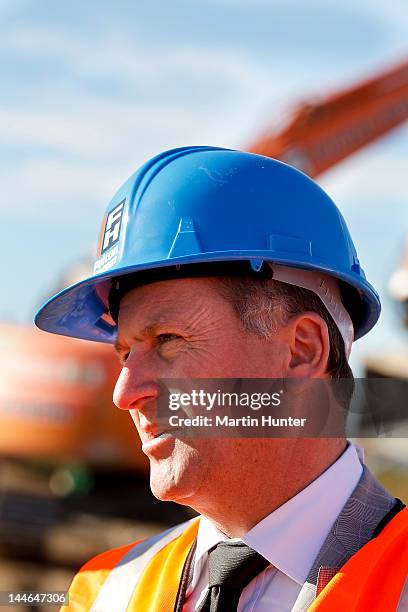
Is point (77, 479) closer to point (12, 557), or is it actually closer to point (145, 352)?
point (12, 557)

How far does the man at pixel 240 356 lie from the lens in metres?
2.18

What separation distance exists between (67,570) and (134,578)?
7.25 m

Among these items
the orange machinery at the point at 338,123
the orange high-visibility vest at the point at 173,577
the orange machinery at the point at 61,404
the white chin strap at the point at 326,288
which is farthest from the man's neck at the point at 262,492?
the orange machinery at the point at 338,123

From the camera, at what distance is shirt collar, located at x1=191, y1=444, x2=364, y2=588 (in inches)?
84.8

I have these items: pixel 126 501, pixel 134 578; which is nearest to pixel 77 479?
pixel 126 501

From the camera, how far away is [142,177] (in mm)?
2502

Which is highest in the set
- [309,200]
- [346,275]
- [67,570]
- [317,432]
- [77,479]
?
[309,200]

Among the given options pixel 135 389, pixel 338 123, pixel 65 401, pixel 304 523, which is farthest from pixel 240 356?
pixel 338 123

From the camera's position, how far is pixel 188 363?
2252 millimetres

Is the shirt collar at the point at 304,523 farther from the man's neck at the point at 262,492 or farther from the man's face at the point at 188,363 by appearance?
the man's face at the point at 188,363

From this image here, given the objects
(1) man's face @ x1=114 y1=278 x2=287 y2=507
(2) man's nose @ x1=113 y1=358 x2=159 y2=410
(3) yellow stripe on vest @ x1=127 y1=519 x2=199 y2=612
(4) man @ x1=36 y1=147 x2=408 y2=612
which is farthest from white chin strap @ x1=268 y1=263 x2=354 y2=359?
(3) yellow stripe on vest @ x1=127 y1=519 x2=199 y2=612

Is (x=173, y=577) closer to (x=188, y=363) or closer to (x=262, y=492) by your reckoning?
(x=262, y=492)

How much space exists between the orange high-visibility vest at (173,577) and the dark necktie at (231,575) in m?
0.16

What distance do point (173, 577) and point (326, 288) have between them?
2.85 ft
